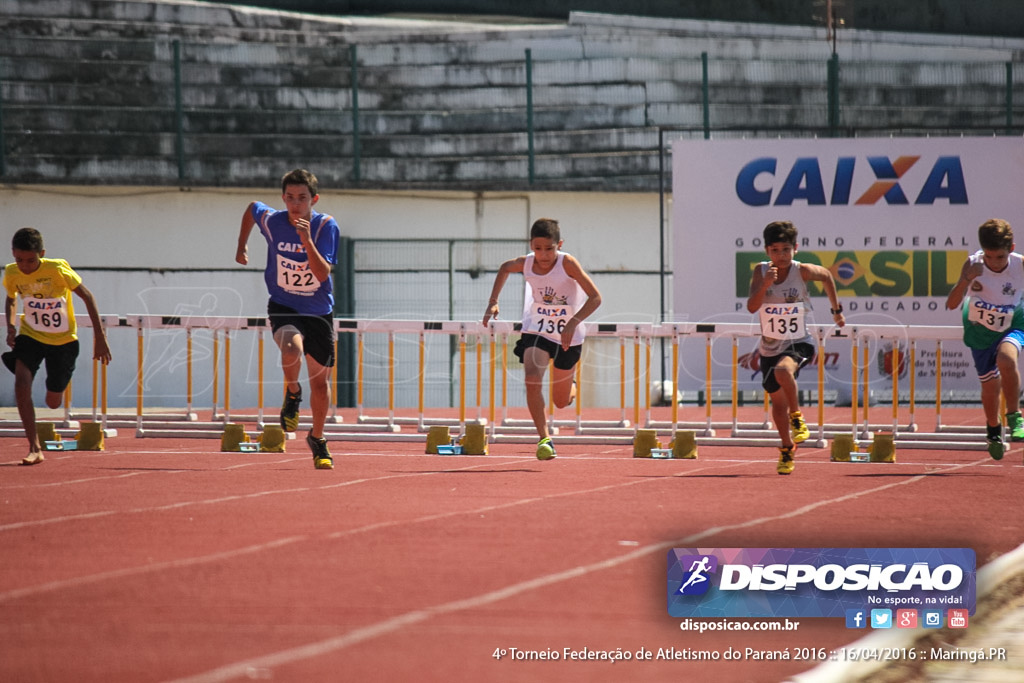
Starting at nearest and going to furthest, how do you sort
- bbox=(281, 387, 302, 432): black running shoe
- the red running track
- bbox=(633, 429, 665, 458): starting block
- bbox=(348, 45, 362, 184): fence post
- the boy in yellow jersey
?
the red running track, bbox=(281, 387, 302, 432): black running shoe, the boy in yellow jersey, bbox=(633, 429, 665, 458): starting block, bbox=(348, 45, 362, 184): fence post

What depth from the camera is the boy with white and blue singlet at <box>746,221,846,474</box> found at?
1069 centimetres

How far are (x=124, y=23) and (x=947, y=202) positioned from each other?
17.0 metres

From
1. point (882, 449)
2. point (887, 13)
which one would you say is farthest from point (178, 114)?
point (887, 13)

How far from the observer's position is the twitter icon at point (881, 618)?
16.2 ft

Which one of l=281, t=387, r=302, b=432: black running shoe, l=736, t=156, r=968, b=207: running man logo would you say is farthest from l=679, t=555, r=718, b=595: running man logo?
l=736, t=156, r=968, b=207: running man logo

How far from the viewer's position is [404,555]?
613 cm

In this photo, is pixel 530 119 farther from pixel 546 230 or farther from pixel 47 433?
pixel 546 230

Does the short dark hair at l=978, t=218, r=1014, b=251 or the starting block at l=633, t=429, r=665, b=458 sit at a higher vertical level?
the short dark hair at l=978, t=218, r=1014, b=251

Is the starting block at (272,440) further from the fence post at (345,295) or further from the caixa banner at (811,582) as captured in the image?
the fence post at (345,295)

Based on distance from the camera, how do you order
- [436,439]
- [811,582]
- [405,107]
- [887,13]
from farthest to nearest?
[887,13] → [405,107] → [436,439] → [811,582]

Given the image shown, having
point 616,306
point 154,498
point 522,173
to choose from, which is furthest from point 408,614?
point 522,173

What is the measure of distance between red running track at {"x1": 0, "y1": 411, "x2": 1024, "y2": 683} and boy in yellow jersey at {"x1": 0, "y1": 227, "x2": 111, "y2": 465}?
0.69 meters

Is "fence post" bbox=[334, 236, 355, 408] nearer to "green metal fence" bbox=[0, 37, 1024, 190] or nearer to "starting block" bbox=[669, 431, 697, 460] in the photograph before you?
"green metal fence" bbox=[0, 37, 1024, 190]

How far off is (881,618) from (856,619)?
0.09m
